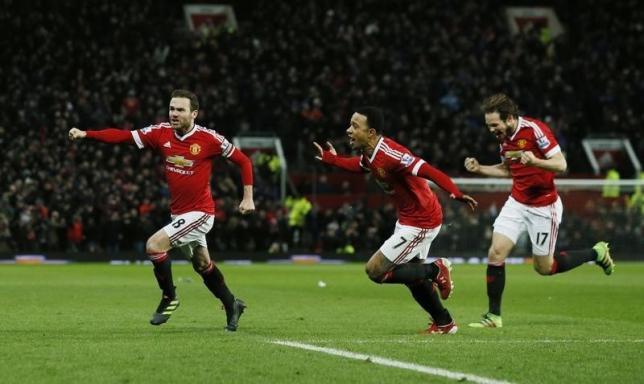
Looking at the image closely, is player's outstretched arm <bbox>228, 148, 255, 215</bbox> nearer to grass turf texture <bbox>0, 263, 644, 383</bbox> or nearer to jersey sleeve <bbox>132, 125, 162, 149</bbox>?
jersey sleeve <bbox>132, 125, 162, 149</bbox>

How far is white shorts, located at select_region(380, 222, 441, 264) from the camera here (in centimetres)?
1247

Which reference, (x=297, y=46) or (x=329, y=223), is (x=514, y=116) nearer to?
(x=329, y=223)

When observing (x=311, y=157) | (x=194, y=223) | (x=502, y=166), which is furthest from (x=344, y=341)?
(x=311, y=157)

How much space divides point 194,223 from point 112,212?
2272cm

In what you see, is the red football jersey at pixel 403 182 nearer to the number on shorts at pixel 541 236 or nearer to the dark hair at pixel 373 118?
the dark hair at pixel 373 118

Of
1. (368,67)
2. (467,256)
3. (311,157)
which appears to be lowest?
(467,256)

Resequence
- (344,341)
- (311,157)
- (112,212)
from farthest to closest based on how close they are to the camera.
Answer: (311,157) < (112,212) < (344,341)

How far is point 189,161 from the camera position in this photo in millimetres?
12984

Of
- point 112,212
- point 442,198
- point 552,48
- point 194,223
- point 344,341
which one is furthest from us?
point 552,48

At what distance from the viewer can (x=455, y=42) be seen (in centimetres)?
4681

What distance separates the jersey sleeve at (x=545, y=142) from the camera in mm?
13602

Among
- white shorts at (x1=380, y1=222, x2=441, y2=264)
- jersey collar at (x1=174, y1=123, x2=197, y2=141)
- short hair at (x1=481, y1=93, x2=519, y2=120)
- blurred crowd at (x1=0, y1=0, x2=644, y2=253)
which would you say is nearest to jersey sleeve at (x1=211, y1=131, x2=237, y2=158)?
jersey collar at (x1=174, y1=123, x2=197, y2=141)

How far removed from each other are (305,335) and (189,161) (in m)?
2.33

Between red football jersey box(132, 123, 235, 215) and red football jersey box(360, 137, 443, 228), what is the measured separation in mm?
1690
